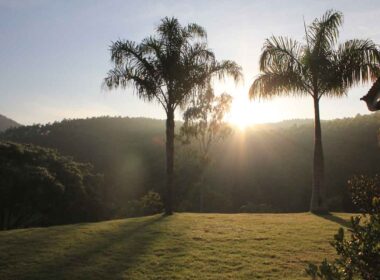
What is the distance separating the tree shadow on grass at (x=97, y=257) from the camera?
340 inches

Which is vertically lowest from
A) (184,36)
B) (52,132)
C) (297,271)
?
(297,271)

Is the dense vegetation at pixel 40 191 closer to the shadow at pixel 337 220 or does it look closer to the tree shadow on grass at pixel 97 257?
the tree shadow on grass at pixel 97 257

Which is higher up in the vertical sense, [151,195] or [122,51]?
[122,51]

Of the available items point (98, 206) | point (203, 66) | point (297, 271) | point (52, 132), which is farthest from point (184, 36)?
point (52, 132)

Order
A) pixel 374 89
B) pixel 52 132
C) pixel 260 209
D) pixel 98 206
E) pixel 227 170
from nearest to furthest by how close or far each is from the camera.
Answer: pixel 374 89
pixel 260 209
pixel 98 206
pixel 227 170
pixel 52 132

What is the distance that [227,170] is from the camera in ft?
179

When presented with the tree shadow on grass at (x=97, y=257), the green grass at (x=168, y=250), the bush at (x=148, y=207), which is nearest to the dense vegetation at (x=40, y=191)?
the bush at (x=148, y=207)

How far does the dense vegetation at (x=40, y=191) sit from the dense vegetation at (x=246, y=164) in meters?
3.56

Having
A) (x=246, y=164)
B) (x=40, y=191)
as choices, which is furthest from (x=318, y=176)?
(x=246, y=164)

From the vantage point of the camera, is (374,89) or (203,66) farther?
(203,66)

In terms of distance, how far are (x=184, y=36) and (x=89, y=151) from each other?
54088 mm

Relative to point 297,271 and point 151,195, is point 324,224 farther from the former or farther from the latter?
point 151,195

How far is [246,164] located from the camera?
5472 cm

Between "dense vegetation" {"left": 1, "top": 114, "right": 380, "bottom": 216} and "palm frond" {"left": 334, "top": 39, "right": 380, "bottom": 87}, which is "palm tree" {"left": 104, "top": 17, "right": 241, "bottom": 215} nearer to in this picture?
"palm frond" {"left": 334, "top": 39, "right": 380, "bottom": 87}
